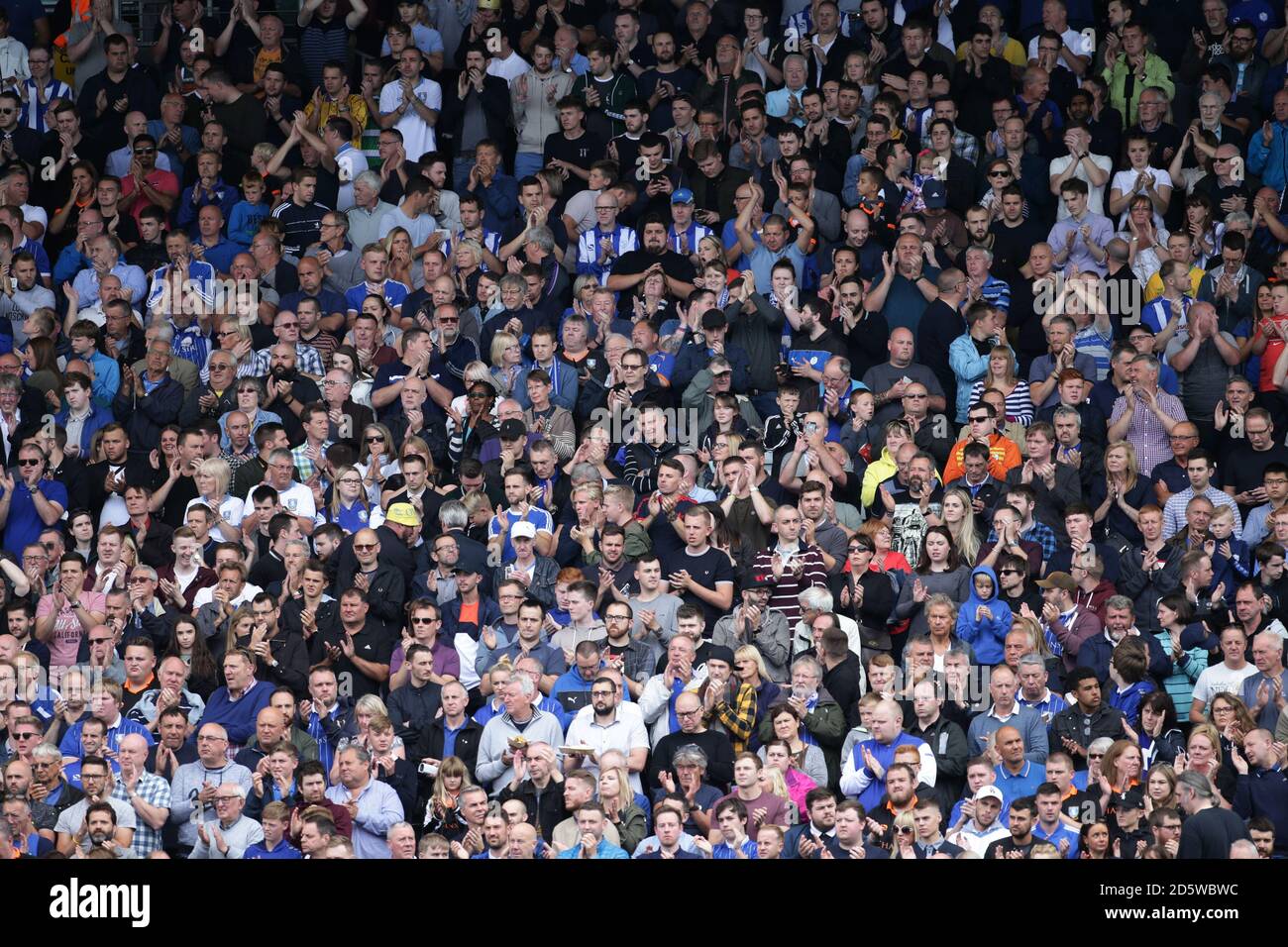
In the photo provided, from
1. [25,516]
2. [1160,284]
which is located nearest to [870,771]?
[1160,284]

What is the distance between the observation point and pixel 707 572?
14.9 meters

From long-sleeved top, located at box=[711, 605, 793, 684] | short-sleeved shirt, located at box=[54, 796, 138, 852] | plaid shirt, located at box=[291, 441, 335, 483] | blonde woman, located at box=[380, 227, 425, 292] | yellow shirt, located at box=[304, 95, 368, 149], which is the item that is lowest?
short-sleeved shirt, located at box=[54, 796, 138, 852]


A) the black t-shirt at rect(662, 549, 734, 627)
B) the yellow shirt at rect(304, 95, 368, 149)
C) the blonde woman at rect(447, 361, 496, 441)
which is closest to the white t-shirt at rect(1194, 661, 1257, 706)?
the black t-shirt at rect(662, 549, 734, 627)

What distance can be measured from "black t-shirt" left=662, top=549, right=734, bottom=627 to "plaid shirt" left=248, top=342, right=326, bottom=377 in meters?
3.31

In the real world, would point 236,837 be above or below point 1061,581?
below

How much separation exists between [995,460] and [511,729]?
3.79 m

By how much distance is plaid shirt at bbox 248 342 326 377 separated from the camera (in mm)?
Answer: 16828

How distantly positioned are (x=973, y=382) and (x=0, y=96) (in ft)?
26.3

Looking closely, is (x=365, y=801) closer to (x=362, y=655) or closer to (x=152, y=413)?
(x=362, y=655)

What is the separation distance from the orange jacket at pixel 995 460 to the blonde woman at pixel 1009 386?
0.42 m

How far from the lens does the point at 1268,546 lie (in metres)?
14.7

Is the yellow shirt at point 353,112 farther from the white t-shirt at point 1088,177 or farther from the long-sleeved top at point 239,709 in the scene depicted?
the long-sleeved top at point 239,709

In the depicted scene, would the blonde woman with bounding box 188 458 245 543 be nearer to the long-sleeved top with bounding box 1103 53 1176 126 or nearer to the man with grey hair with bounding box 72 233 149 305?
the man with grey hair with bounding box 72 233 149 305

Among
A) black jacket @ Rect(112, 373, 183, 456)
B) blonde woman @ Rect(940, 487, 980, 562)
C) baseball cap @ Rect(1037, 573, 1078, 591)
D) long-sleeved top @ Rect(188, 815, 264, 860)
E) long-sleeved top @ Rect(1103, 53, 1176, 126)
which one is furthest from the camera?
long-sleeved top @ Rect(1103, 53, 1176, 126)
